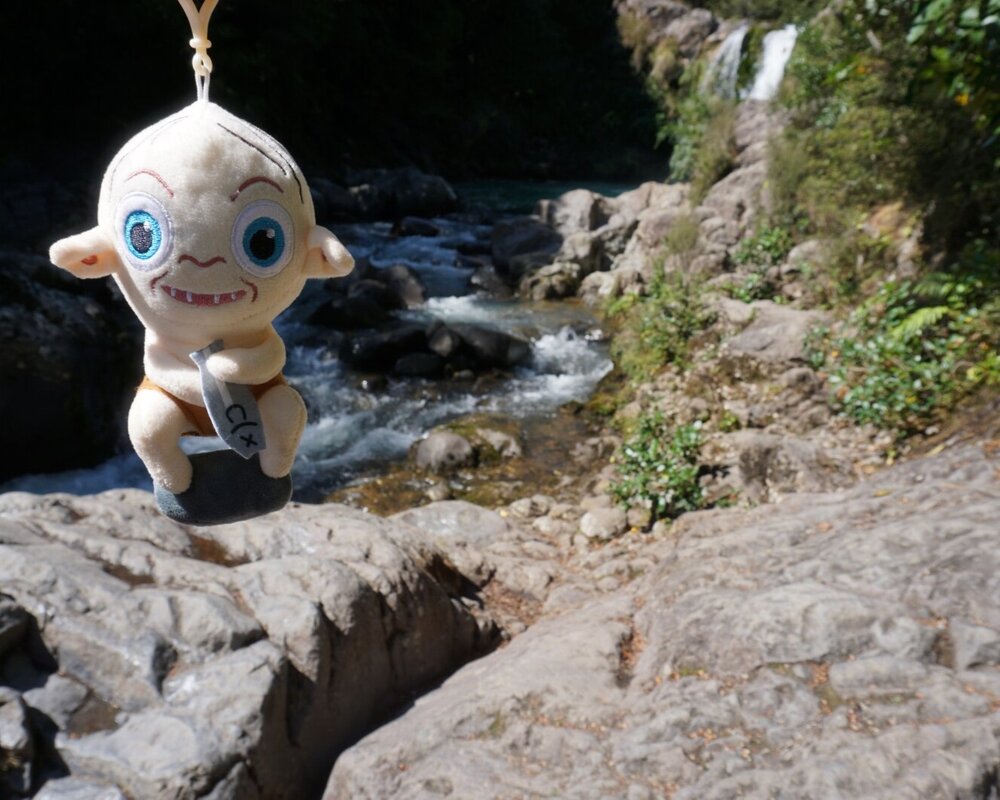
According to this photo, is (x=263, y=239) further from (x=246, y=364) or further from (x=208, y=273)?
(x=246, y=364)

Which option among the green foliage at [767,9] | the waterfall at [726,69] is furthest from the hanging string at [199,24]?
the waterfall at [726,69]

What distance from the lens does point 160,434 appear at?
139 cm

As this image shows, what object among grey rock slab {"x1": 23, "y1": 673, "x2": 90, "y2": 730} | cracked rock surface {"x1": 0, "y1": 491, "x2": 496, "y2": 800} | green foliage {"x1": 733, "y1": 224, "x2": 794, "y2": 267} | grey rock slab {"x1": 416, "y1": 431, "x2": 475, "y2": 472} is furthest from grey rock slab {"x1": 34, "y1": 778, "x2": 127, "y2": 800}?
green foliage {"x1": 733, "y1": 224, "x2": 794, "y2": 267}

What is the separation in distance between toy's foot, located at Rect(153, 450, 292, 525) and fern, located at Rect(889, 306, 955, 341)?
5348 millimetres

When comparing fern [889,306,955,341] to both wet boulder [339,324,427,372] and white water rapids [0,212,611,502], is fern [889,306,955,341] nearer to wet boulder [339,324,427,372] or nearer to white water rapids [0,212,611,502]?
white water rapids [0,212,611,502]

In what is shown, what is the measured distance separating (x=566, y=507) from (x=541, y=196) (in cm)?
1500

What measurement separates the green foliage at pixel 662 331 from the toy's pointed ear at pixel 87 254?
282 inches

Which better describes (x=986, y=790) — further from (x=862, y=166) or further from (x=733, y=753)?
(x=862, y=166)

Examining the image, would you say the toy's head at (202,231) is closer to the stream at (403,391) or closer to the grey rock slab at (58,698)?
the grey rock slab at (58,698)

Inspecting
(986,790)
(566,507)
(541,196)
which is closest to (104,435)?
(566,507)

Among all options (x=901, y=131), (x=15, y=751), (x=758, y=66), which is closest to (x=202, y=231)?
(x=15, y=751)

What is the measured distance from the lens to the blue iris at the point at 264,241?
1.25 meters

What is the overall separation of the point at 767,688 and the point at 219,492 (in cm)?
236

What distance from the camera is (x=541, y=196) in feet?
65.5
